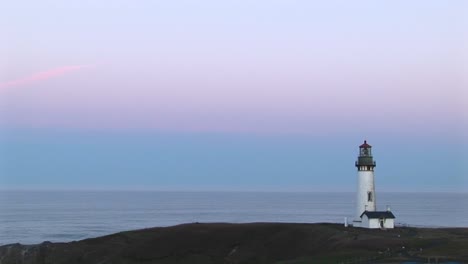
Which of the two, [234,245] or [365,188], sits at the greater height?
[365,188]

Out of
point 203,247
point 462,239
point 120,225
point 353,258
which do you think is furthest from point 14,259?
point 120,225

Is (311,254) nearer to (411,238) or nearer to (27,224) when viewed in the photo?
(411,238)

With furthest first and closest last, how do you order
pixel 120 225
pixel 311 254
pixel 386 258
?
pixel 120 225 < pixel 311 254 < pixel 386 258

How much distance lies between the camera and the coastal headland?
82562 mm

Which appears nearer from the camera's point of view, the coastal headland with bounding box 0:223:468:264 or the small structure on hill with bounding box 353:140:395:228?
the coastal headland with bounding box 0:223:468:264

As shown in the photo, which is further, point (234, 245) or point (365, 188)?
point (365, 188)

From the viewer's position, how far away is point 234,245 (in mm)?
94062

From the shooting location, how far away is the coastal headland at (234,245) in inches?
3250

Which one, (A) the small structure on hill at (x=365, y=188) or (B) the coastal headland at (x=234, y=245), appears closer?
(B) the coastal headland at (x=234, y=245)

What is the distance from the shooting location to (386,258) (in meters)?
71.6

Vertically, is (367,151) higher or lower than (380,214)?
higher

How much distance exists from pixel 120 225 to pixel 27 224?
21716 millimetres

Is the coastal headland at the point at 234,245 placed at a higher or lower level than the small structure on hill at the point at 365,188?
lower

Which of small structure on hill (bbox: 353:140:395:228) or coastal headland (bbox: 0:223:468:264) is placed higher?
small structure on hill (bbox: 353:140:395:228)
